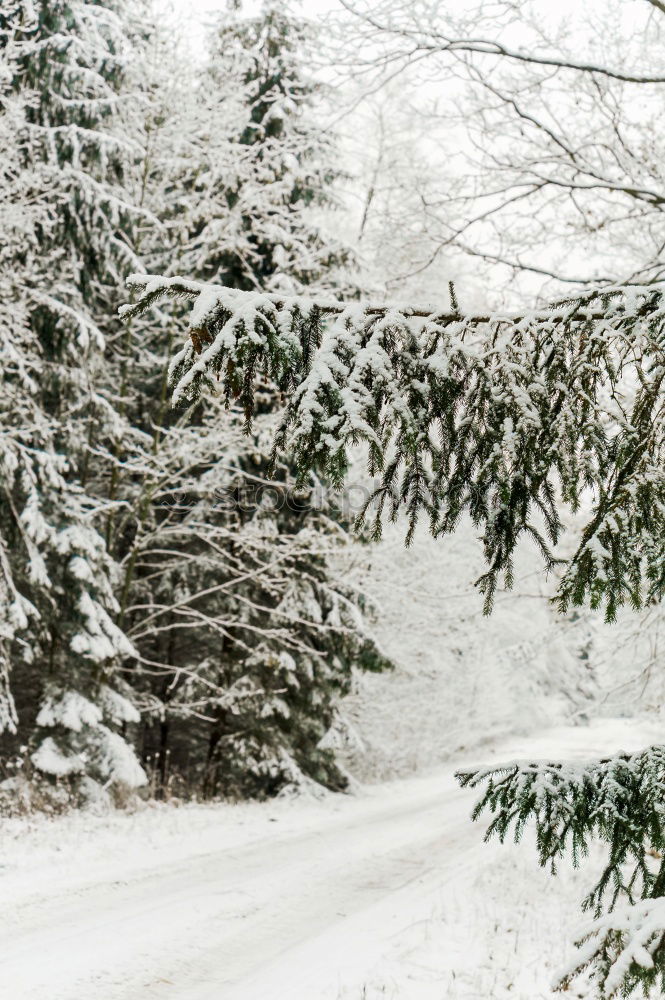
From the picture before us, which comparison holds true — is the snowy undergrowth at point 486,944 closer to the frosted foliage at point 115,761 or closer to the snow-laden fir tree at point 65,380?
the frosted foliage at point 115,761

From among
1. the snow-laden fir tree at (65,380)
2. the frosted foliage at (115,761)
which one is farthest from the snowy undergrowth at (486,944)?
the snow-laden fir tree at (65,380)

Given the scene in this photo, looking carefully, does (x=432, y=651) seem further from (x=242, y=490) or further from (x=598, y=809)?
(x=598, y=809)

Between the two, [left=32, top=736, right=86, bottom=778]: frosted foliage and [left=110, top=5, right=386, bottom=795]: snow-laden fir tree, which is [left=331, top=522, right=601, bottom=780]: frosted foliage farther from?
[left=32, top=736, right=86, bottom=778]: frosted foliage

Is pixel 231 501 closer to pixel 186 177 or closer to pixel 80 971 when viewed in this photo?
pixel 186 177

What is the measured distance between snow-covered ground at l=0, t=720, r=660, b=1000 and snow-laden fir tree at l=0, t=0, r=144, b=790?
4.67 ft

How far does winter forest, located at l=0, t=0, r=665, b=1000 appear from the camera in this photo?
10.3 feet

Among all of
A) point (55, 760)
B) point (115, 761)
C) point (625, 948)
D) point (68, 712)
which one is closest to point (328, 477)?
point (625, 948)

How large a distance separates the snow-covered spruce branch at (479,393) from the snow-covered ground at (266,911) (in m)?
3.51

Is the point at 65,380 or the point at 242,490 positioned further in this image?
the point at 242,490

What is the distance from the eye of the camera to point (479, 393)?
10.3 feet

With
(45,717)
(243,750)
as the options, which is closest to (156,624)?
(243,750)

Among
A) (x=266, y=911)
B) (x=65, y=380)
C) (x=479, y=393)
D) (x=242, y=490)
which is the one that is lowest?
(x=266, y=911)

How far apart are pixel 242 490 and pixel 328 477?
11023mm

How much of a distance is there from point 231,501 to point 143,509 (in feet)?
5.77
